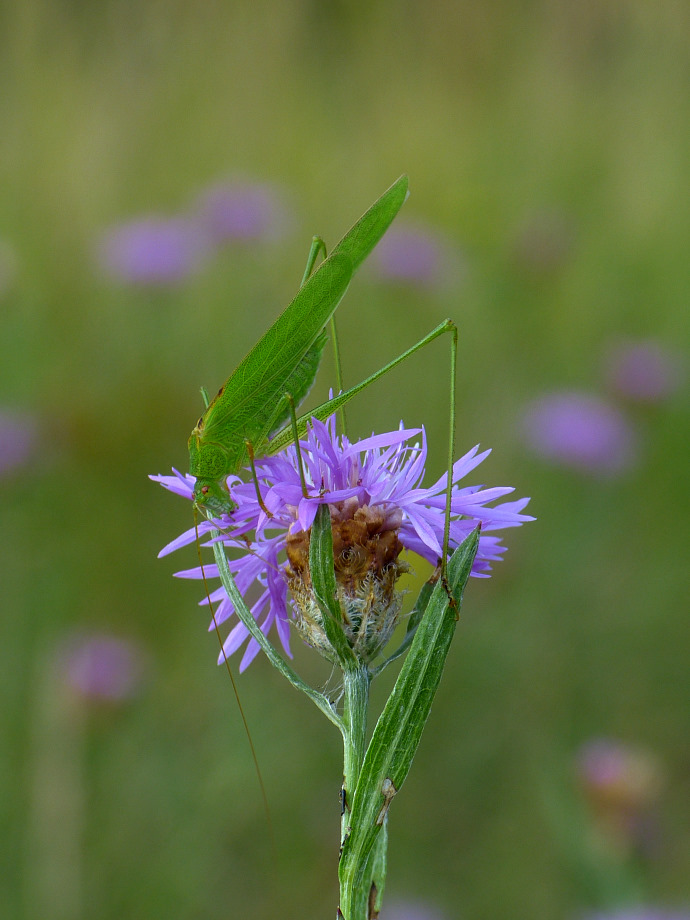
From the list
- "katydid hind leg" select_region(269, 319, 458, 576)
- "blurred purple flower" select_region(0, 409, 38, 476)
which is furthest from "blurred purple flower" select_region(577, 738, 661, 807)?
"blurred purple flower" select_region(0, 409, 38, 476)

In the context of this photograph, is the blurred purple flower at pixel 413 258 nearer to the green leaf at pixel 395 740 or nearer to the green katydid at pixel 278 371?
the green katydid at pixel 278 371

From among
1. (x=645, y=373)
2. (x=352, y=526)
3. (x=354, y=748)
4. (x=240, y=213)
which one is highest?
(x=240, y=213)

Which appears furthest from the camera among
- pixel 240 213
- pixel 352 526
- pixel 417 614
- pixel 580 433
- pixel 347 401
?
pixel 240 213

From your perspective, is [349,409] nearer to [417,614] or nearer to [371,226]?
[371,226]

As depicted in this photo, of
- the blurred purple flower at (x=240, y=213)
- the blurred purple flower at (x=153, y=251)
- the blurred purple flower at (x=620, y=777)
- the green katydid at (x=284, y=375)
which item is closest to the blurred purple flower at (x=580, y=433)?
the blurred purple flower at (x=620, y=777)

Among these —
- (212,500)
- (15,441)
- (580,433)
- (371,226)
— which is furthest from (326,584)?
(580,433)

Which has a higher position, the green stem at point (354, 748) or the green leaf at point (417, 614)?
the green leaf at point (417, 614)
